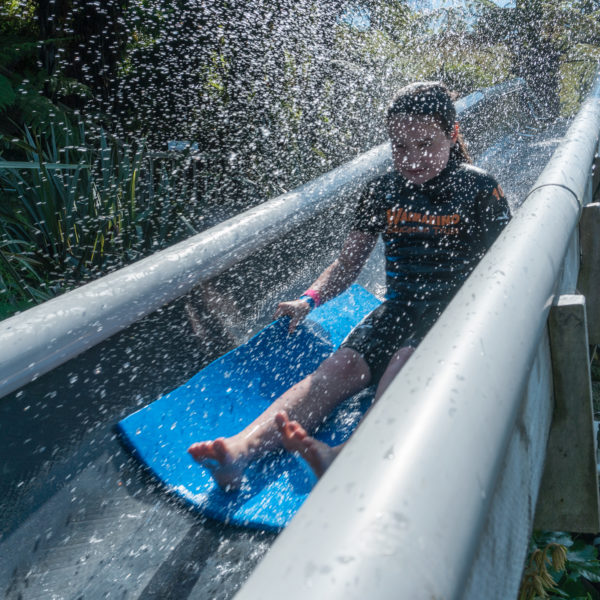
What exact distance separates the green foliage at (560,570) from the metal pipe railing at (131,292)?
122 cm

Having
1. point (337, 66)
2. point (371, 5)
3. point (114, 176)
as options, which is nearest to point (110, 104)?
point (114, 176)

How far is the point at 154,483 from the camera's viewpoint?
1.73 m

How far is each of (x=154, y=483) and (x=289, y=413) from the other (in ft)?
1.42

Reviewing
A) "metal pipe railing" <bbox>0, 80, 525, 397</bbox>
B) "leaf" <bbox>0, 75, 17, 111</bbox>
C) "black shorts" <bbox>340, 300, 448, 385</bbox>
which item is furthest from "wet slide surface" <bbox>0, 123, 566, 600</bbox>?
"leaf" <bbox>0, 75, 17, 111</bbox>

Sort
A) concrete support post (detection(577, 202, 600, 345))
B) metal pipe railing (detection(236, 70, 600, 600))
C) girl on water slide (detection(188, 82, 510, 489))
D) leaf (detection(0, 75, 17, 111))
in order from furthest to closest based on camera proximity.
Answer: leaf (detection(0, 75, 17, 111)) → concrete support post (detection(577, 202, 600, 345)) → girl on water slide (detection(188, 82, 510, 489)) → metal pipe railing (detection(236, 70, 600, 600))

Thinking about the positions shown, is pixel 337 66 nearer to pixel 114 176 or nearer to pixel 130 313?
pixel 114 176

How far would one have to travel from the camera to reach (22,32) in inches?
163

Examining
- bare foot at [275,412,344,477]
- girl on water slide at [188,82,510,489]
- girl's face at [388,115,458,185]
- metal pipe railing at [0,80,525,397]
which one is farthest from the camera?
girl's face at [388,115,458,185]

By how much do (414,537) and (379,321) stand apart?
1.70 m

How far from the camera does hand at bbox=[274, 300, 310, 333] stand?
2311 mm

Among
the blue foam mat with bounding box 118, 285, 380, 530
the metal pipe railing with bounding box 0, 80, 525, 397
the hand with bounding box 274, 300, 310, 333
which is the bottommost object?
the blue foam mat with bounding box 118, 285, 380, 530

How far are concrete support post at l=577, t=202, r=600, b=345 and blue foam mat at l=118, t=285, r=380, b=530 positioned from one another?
33.6 inches

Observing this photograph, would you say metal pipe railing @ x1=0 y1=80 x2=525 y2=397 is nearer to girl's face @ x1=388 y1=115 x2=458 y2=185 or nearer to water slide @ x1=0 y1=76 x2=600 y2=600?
water slide @ x1=0 y1=76 x2=600 y2=600

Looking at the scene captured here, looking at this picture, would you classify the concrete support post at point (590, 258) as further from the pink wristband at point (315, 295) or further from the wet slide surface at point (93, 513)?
the wet slide surface at point (93, 513)
